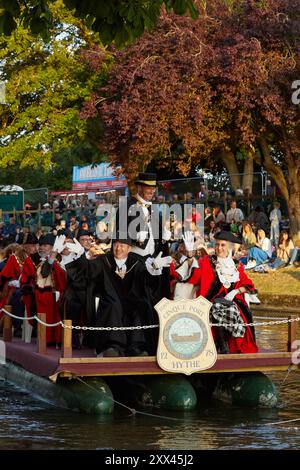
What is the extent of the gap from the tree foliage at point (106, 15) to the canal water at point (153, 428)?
15.1 ft

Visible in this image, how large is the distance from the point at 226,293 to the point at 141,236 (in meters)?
1.37

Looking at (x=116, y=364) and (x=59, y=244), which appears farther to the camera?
(x=59, y=244)

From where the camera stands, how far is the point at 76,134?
42750 millimetres

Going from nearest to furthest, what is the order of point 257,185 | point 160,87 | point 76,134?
point 160,87 < point 257,185 < point 76,134

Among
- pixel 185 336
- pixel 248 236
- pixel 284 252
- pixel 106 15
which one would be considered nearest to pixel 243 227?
pixel 248 236

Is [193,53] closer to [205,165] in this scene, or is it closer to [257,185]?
[257,185]

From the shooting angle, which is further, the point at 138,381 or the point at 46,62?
the point at 46,62

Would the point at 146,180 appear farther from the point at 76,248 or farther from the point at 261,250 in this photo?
the point at 261,250

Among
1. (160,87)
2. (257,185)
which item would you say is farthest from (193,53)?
(257,185)

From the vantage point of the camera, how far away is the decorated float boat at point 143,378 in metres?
14.2

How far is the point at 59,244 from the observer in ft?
55.6

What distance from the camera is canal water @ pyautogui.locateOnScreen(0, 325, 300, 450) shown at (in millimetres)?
13102

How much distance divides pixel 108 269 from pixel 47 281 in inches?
77.9
